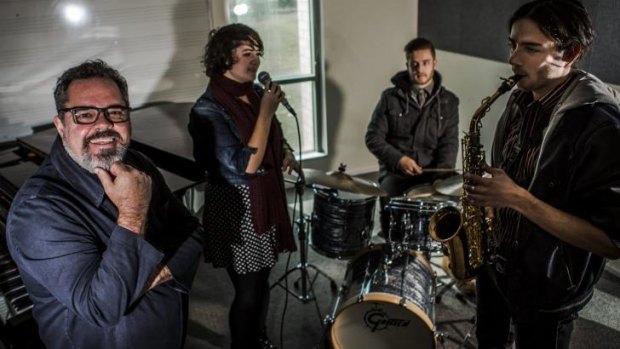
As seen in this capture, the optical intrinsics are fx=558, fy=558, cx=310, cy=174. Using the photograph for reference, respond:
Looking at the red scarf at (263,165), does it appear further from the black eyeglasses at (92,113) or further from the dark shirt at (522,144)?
the dark shirt at (522,144)

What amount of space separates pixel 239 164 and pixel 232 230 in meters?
0.32

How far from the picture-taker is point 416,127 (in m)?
3.59

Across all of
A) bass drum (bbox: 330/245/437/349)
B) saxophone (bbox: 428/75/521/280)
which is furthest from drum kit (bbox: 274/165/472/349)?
saxophone (bbox: 428/75/521/280)

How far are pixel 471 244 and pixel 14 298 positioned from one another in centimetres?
185

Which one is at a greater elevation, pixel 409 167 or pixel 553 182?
pixel 553 182

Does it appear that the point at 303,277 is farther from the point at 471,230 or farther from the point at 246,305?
the point at 471,230

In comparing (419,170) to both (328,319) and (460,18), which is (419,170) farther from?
(460,18)

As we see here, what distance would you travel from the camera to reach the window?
497cm

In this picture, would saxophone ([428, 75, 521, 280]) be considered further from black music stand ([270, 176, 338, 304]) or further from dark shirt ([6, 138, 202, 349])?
dark shirt ([6, 138, 202, 349])

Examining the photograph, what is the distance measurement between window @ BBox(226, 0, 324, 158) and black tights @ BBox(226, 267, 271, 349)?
2768 millimetres

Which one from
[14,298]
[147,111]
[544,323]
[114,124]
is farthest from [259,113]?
[147,111]

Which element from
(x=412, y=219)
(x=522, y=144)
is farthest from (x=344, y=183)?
(x=522, y=144)

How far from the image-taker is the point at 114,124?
171cm

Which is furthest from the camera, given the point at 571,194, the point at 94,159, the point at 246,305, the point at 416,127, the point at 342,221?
the point at 416,127
